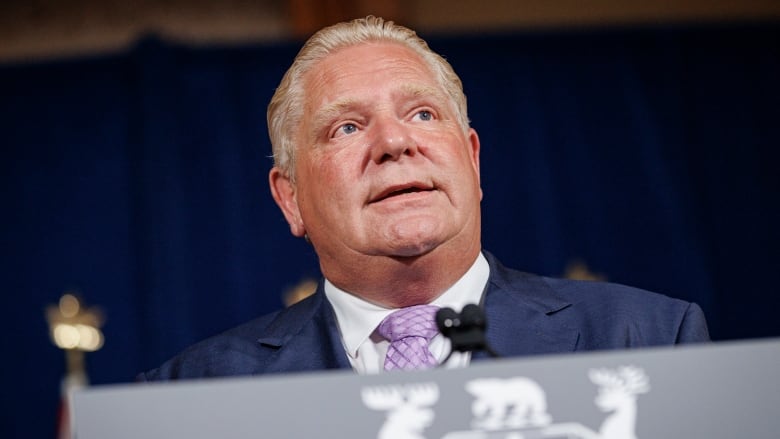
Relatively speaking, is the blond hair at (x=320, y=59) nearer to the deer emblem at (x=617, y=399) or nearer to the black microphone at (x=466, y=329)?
the black microphone at (x=466, y=329)

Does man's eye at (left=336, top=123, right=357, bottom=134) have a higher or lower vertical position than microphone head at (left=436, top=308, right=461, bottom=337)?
higher

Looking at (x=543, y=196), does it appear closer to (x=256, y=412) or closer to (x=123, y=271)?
(x=123, y=271)

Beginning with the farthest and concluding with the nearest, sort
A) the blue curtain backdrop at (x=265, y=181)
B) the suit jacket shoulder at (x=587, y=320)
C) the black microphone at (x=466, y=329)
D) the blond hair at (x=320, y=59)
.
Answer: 1. the blue curtain backdrop at (x=265, y=181)
2. the blond hair at (x=320, y=59)
3. the suit jacket shoulder at (x=587, y=320)
4. the black microphone at (x=466, y=329)

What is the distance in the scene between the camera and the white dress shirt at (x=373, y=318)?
1771 mm

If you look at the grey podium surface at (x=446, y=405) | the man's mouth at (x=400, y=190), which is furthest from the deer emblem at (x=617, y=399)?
the man's mouth at (x=400, y=190)

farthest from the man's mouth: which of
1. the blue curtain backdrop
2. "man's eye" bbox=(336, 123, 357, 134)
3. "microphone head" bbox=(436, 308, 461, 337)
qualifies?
the blue curtain backdrop

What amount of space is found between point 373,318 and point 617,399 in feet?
2.68

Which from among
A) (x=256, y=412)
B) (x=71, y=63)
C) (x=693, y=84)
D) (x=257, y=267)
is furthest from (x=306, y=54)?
(x=693, y=84)

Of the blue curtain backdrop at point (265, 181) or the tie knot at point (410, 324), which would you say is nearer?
the tie knot at point (410, 324)

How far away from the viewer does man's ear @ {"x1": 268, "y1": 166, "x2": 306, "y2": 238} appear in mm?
2002

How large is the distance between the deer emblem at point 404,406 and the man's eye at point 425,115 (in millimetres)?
912

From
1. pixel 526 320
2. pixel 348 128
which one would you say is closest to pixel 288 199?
pixel 348 128

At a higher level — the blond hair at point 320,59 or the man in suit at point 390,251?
the blond hair at point 320,59

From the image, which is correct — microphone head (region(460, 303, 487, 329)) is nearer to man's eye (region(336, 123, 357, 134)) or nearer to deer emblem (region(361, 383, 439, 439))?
deer emblem (region(361, 383, 439, 439))
